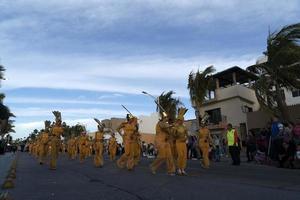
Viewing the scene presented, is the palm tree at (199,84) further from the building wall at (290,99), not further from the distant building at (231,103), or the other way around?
the building wall at (290,99)

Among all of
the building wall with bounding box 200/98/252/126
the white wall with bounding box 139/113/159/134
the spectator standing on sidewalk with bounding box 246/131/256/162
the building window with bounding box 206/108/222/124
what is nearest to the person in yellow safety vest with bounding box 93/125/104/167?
the spectator standing on sidewalk with bounding box 246/131/256/162

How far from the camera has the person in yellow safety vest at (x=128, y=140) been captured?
58.5 ft

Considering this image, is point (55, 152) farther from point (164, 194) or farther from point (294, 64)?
point (294, 64)

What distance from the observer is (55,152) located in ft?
64.5

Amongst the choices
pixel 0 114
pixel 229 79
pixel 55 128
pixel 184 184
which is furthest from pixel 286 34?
pixel 0 114

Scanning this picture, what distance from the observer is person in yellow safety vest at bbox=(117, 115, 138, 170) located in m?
17.8

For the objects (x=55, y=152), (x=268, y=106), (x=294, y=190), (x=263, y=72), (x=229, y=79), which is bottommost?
(x=294, y=190)

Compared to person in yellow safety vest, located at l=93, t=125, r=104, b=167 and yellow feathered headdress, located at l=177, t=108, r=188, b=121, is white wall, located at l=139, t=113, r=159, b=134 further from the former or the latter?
yellow feathered headdress, located at l=177, t=108, r=188, b=121

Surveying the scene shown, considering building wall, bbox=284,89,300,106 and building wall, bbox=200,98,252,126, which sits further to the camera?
building wall, bbox=200,98,252,126

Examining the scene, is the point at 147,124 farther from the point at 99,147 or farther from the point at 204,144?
the point at 204,144

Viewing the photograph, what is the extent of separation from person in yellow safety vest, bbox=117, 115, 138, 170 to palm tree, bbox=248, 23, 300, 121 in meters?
10.3

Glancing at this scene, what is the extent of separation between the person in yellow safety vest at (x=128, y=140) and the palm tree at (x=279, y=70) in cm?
1029

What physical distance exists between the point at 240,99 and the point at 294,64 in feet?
52.6

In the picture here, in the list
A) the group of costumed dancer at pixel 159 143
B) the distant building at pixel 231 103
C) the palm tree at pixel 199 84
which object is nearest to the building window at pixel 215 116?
the distant building at pixel 231 103
